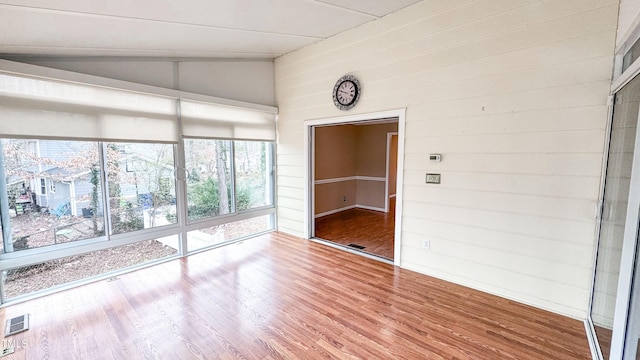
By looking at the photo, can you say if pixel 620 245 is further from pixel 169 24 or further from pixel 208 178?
pixel 208 178

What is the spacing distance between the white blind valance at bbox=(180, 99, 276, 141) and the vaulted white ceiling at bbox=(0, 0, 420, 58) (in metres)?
0.71

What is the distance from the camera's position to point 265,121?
183 inches

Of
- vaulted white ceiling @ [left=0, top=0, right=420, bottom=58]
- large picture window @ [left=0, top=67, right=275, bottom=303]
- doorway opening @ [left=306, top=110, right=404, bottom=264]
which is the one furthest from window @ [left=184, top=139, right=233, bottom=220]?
doorway opening @ [left=306, top=110, right=404, bottom=264]

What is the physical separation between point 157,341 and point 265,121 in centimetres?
349

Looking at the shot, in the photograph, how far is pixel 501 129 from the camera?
2590mm

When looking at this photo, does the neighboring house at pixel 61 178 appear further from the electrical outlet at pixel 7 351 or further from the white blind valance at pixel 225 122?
the electrical outlet at pixel 7 351

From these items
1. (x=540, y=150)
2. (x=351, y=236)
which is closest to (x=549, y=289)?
(x=540, y=150)

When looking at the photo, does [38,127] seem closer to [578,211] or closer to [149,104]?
[149,104]

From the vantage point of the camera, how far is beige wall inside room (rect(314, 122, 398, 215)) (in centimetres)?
632

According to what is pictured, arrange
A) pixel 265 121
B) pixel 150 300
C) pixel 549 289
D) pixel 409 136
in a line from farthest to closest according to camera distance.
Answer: pixel 265 121
pixel 409 136
pixel 150 300
pixel 549 289

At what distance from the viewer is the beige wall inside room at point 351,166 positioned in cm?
632

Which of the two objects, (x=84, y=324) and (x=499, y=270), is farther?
(x=499, y=270)

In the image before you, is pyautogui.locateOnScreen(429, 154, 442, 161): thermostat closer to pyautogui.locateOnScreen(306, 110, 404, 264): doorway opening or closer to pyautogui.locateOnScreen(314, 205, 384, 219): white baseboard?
pyautogui.locateOnScreen(306, 110, 404, 264): doorway opening

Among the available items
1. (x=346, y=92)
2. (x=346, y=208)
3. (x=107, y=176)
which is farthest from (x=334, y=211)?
(x=107, y=176)
